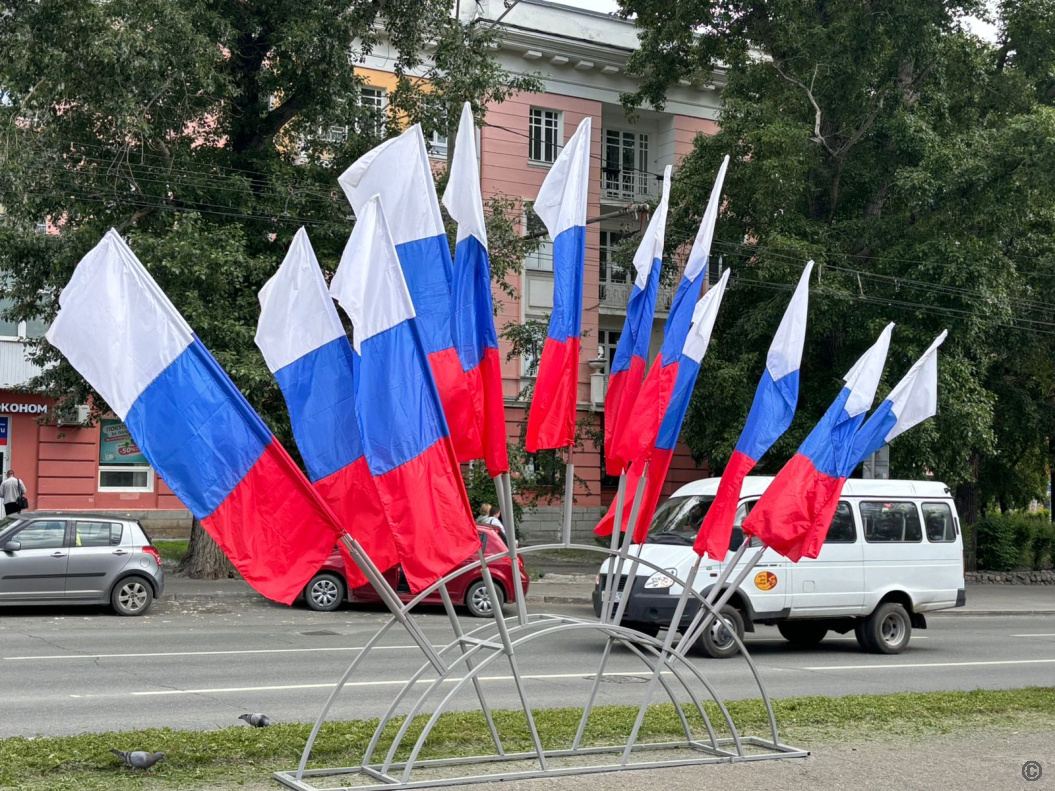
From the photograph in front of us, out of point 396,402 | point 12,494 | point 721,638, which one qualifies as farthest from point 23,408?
point 396,402

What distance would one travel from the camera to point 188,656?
13359mm

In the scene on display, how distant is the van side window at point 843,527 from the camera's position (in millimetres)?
15883

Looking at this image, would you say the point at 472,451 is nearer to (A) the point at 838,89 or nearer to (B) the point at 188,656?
(B) the point at 188,656

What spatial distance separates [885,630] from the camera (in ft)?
53.0

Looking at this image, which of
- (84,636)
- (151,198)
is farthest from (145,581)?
(151,198)

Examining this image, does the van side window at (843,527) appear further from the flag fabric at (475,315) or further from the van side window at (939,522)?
the flag fabric at (475,315)

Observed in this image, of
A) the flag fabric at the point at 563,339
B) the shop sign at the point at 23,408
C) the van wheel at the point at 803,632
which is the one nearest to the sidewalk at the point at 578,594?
the van wheel at the point at 803,632

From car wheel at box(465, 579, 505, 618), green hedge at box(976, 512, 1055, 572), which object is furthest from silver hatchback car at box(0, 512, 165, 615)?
green hedge at box(976, 512, 1055, 572)

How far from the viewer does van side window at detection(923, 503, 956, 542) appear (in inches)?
661

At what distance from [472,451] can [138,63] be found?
12.7 m

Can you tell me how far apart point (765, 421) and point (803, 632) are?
955cm

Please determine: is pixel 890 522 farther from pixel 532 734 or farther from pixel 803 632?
pixel 532 734

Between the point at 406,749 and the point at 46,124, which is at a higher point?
the point at 46,124

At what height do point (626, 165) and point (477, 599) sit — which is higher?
point (626, 165)
